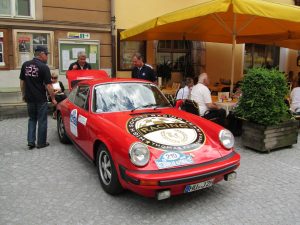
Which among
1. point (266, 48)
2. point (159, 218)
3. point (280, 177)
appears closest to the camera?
point (159, 218)

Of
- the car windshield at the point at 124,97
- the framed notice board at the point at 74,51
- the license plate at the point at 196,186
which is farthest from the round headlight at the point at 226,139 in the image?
the framed notice board at the point at 74,51

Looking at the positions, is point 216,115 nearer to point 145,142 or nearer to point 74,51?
point 145,142

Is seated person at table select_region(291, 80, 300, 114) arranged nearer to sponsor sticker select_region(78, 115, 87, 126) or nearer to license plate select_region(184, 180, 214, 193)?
license plate select_region(184, 180, 214, 193)

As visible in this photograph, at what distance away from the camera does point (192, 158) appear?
11.7 feet

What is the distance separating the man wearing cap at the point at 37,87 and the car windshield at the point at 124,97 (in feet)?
4.68

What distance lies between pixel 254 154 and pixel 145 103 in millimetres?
2344

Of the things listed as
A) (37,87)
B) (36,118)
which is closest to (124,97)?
(37,87)

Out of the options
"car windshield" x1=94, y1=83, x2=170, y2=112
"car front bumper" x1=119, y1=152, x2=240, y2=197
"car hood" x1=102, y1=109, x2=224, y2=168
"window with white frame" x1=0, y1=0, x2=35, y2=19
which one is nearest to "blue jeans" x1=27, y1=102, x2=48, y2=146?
"car windshield" x1=94, y1=83, x2=170, y2=112

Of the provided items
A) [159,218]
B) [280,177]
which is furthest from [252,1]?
[159,218]

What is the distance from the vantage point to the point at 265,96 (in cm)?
564

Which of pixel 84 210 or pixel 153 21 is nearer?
pixel 84 210

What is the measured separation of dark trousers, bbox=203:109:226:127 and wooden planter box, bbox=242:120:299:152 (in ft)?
2.17

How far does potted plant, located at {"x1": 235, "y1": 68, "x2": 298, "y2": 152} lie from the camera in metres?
5.65

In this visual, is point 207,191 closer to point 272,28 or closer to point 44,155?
point 44,155
